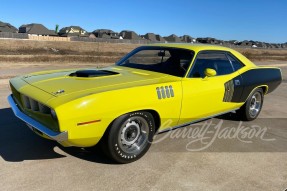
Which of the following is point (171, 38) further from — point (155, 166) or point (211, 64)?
point (155, 166)

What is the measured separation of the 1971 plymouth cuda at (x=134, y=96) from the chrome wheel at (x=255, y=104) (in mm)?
460

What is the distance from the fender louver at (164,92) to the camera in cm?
394

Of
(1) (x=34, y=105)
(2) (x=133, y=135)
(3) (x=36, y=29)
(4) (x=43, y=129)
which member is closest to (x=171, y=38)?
(3) (x=36, y=29)

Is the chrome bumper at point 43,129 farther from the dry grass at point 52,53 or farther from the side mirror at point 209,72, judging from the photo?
the dry grass at point 52,53

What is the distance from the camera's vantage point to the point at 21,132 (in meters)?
4.85

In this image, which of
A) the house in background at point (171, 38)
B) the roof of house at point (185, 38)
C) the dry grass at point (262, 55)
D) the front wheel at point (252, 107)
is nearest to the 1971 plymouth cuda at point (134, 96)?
the front wheel at point (252, 107)

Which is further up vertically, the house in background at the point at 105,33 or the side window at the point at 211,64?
the house in background at the point at 105,33

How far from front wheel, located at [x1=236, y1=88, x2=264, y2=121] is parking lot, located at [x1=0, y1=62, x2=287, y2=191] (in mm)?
815

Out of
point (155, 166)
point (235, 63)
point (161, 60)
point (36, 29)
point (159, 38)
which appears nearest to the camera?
point (155, 166)

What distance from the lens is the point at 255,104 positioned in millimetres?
6156

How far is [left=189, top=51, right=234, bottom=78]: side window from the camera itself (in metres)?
4.62

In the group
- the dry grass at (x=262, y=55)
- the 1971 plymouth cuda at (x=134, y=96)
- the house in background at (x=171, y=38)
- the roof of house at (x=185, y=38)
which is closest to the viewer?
the 1971 plymouth cuda at (x=134, y=96)

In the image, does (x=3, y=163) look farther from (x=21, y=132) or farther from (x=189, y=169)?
(x=189, y=169)

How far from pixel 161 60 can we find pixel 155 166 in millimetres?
1835
